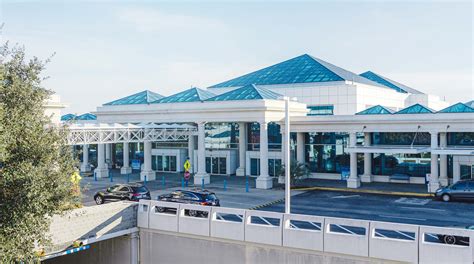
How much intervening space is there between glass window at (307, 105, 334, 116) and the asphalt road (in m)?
14.2

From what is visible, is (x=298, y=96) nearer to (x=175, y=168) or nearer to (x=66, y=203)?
(x=175, y=168)

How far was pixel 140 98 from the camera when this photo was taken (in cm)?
4419

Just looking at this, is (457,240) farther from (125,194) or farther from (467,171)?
(467,171)

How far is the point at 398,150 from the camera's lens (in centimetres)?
3366

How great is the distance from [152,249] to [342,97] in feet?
96.1

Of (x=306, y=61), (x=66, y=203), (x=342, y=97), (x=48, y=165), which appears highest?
(x=306, y=61)

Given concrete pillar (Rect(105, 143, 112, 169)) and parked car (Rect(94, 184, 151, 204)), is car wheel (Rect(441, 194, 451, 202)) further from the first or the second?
concrete pillar (Rect(105, 143, 112, 169))

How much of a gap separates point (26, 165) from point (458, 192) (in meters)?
25.5

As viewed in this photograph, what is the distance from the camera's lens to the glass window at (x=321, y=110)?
45.8 meters

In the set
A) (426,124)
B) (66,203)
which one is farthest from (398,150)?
(66,203)

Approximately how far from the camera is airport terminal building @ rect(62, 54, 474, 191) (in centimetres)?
3403

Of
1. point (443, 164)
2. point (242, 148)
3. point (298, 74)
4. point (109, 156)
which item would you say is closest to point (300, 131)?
point (242, 148)

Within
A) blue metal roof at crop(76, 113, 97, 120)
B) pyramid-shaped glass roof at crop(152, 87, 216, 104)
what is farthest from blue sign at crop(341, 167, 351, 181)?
blue metal roof at crop(76, 113, 97, 120)

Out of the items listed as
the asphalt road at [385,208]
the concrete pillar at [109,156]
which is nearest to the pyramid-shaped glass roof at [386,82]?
the asphalt road at [385,208]
